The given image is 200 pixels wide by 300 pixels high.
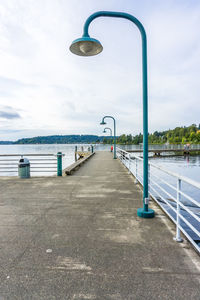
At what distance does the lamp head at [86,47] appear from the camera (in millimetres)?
3574

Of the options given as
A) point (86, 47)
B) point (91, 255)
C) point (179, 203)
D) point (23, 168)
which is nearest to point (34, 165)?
point (23, 168)

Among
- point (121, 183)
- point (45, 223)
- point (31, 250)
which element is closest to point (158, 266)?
point (31, 250)

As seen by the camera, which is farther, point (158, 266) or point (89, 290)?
point (158, 266)

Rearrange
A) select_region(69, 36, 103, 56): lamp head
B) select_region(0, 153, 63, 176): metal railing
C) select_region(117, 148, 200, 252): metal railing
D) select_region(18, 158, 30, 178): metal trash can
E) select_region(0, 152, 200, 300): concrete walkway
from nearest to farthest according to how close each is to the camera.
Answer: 1. select_region(0, 152, 200, 300): concrete walkway
2. select_region(117, 148, 200, 252): metal railing
3. select_region(69, 36, 103, 56): lamp head
4. select_region(18, 158, 30, 178): metal trash can
5. select_region(0, 153, 63, 176): metal railing

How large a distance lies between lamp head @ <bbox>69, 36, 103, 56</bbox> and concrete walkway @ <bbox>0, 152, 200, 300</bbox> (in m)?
3.46

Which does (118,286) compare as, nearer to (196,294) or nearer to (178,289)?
(178,289)

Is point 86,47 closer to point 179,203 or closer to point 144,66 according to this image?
point 144,66

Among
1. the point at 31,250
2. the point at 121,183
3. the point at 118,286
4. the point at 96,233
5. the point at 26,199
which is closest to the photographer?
the point at 118,286

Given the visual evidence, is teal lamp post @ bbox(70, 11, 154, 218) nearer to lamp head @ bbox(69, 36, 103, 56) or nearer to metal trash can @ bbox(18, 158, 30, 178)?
lamp head @ bbox(69, 36, 103, 56)

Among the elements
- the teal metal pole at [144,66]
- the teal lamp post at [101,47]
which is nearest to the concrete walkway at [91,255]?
the teal metal pole at [144,66]

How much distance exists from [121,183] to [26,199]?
3.54 meters

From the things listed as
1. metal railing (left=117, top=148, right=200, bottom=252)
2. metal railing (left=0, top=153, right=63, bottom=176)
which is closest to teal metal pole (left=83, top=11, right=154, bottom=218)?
metal railing (left=117, top=148, right=200, bottom=252)

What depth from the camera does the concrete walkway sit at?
6.58ft

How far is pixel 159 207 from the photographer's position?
4.55 metres
